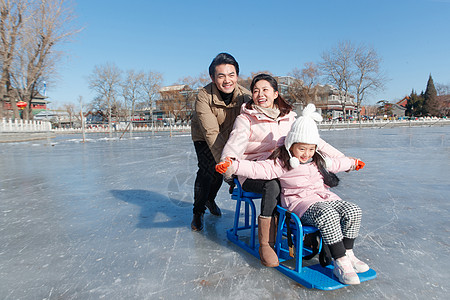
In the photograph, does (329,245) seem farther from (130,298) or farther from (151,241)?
(151,241)

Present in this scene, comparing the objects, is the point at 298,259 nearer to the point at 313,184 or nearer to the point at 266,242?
the point at 266,242

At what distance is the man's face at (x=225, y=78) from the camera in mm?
2371

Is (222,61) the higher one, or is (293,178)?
(222,61)

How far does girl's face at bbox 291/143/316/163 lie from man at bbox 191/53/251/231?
0.65m

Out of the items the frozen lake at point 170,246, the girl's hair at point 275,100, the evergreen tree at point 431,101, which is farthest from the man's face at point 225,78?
the evergreen tree at point 431,101

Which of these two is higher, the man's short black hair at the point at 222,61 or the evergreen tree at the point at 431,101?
the evergreen tree at the point at 431,101

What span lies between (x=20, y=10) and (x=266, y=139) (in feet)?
70.4

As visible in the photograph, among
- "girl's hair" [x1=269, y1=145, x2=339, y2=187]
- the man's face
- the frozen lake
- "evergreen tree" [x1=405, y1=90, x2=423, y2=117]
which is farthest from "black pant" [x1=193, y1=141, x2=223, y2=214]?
"evergreen tree" [x1=405, y1=90, x2=423, y2=117]

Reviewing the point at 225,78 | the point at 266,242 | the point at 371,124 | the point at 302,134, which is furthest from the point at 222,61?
the point at 371,124

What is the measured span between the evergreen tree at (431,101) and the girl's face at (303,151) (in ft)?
224

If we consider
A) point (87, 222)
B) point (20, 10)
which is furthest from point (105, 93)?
point (87, 222)

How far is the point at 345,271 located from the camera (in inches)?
62.3

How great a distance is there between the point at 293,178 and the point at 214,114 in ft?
3.04

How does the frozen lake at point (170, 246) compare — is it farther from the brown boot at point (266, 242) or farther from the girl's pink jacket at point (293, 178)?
the girl's pink jacket at point (293, 178)
